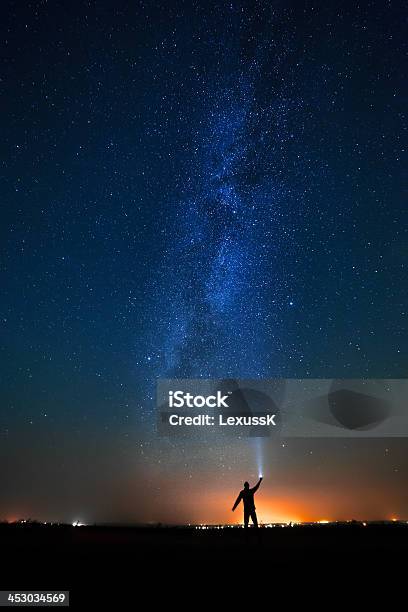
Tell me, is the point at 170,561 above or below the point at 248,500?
below

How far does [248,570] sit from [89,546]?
4.13 m

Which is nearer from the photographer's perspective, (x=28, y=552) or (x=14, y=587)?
(x=14, y=587)

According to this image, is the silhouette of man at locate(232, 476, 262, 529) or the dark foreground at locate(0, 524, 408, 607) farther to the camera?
the silhouette of man at locate(232, 476, 262, 529)

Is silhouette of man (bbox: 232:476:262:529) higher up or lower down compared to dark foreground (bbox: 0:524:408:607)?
higher up

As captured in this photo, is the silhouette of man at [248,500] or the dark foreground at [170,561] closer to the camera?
the dark foreground at [170,561]

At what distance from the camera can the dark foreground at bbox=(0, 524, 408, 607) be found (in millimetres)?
6461

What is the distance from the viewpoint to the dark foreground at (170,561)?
646cm

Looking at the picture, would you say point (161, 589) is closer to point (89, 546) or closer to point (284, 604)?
point (284, 604)

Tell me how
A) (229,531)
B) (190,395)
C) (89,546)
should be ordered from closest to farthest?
(89,546), (229,531), (190,395)

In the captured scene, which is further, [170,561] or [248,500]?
[248,500]

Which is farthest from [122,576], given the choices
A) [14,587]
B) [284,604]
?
[284,604]

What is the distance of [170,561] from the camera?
828 centimetres

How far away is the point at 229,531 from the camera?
15.6 meters

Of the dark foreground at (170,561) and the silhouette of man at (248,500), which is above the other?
the silhouette of man at (248,500)
